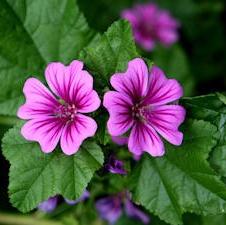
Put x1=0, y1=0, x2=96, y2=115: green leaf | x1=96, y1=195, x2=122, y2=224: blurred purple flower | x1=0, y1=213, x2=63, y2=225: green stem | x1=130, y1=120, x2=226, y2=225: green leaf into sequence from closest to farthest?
x1=130, y1=120, x2=226, y2=225: green leaf
x1=0, y1=0, x2=96, y2=115: green leaf
x1=96, y1=195, x2=122, y2=224: blurred purple flower
x1=0, y1=213, x2=63, y2=225: green stem

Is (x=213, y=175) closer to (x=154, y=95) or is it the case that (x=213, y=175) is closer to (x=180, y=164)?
(x=180, y=164)

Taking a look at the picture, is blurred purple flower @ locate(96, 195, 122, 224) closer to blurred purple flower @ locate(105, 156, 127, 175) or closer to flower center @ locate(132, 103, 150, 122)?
blurred purple flower @ locate(105, 156, 127, 175)

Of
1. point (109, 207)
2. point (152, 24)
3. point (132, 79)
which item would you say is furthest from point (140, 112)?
point (152, 24)

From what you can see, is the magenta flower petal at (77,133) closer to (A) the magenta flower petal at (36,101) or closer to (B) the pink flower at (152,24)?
(A) the magenta flower petal at (36,101)

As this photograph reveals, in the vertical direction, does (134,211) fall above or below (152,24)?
above

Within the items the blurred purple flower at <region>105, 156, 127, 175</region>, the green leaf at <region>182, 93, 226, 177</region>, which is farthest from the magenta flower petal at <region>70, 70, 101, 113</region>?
the green leaf at <region>182, 93, 226, 177</region>

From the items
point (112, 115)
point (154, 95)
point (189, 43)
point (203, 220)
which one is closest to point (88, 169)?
point (112, 115)

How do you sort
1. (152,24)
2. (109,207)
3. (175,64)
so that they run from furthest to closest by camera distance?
1. (152,24)
2. (175,64)
3. (109,207)

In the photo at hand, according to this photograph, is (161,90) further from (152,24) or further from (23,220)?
(152,24)
